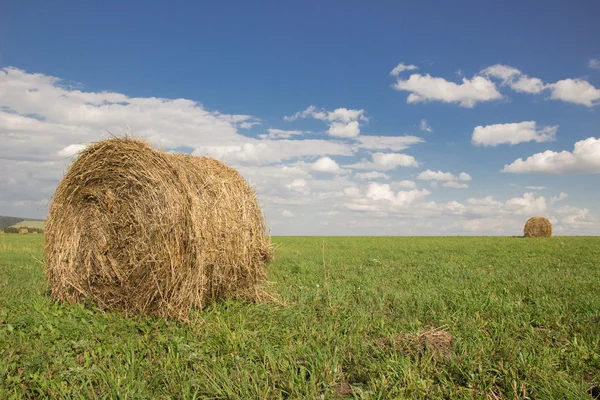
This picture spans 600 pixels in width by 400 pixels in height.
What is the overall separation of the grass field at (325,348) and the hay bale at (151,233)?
1.28 feet

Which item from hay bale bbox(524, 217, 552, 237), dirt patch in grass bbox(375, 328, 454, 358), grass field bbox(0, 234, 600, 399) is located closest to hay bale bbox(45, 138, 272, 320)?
grass field bbox(0, 234, 600, 399)

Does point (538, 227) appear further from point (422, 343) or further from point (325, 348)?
point (325, 348)

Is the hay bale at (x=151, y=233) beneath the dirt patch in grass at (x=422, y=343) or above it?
above

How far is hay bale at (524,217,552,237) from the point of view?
32.4m

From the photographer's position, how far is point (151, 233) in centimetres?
667

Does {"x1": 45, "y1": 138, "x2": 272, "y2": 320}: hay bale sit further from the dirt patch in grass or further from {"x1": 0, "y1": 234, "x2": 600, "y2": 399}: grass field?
the dirt patch in grass

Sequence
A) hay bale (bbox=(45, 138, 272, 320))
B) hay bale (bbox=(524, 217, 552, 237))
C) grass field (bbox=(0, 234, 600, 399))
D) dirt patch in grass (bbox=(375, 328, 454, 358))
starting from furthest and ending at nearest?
hay bale (bbox=(524, 217, 552, 237)), hay bale (bbox=(45, 138, 272, 320)), dirt patch in grass (bbox=(375, 328, 454, 358)), grass field (bbox=(0, 234, 600, 399))

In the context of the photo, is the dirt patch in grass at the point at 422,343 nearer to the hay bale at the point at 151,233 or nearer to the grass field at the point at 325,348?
the grass field at the point at 325,348

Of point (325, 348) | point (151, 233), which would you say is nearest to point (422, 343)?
point (325, 348)

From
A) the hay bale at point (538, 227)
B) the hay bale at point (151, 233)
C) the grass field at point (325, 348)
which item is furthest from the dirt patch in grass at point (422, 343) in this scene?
the hay bale at point (538, 227)

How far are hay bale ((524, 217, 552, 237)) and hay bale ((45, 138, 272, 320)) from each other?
30.5m

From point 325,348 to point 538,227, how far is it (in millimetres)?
33228

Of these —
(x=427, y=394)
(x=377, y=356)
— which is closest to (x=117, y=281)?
(x=377, y=356)

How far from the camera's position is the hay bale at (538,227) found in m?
32.4
